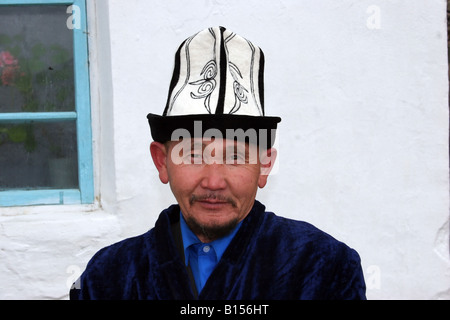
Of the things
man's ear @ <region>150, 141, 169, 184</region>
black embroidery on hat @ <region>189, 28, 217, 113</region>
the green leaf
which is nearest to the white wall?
the green leaf

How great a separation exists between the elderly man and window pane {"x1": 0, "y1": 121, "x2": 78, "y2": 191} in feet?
3.45

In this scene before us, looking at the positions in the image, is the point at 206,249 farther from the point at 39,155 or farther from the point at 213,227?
the point at 39,155

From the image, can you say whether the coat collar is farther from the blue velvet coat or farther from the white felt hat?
the white felt hat

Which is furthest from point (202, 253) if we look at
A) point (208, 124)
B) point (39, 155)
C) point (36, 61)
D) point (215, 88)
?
point (36, 61)

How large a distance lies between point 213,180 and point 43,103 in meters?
1.47

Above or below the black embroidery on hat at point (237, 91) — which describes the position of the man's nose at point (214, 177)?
below

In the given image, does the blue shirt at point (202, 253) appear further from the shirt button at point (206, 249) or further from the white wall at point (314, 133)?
the white wall at point (314, 133)

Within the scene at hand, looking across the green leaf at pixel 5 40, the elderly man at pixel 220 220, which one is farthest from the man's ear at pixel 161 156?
the green leaf at pixel 5 40

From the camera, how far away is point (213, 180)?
151 centimetres

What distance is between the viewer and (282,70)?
2.57 m

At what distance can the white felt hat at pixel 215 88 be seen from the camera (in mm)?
1541

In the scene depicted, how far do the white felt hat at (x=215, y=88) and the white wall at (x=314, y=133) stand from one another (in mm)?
898
